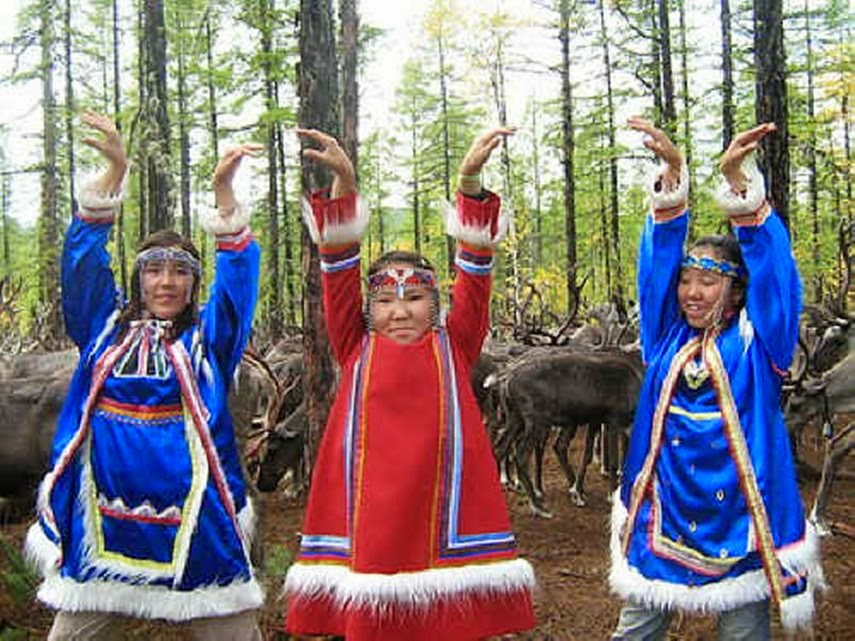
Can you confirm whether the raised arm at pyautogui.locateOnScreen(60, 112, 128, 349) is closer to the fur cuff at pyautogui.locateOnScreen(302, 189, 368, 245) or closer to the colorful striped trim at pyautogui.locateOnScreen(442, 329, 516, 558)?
the fur cuff at pyautogui.locateOnScreen(302, 189, 368, 245)

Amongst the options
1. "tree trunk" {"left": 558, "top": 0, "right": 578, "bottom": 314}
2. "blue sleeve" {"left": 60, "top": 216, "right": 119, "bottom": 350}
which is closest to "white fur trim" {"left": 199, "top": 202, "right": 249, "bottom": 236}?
"blue sleeve" {"left": 60, "top": 216, "right": 119, "bottom": 350}

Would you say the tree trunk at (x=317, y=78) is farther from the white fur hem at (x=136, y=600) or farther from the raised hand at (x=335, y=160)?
the white fur hem at (x=136, y=600)

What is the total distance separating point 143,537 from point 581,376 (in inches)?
252

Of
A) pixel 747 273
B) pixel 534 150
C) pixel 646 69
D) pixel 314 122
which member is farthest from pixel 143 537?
pixel 534 150

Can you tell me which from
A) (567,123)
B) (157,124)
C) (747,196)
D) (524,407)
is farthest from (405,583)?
(567,123)

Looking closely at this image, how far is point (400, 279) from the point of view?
316 centimetres

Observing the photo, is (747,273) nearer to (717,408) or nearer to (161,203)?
(717,408)

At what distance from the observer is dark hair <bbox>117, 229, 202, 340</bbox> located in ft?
10.7

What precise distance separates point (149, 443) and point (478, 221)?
4.59 feet

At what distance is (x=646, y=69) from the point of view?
21.3 m

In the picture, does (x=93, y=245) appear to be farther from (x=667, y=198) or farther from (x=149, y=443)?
(x=667, y=198)

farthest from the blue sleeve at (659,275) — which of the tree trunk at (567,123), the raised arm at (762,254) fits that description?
the tree trunk at (567,123)

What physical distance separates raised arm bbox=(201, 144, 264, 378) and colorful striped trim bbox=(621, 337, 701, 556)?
155cm

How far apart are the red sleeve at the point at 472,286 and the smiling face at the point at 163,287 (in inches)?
40.0
